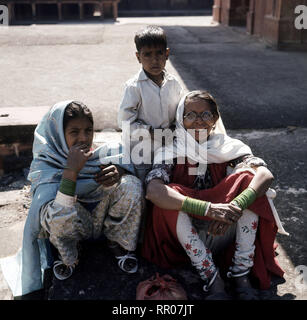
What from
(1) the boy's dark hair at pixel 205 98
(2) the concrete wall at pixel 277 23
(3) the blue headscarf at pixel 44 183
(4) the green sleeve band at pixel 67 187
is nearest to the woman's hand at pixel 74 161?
(4) the green sleeve band at pixel 67 187

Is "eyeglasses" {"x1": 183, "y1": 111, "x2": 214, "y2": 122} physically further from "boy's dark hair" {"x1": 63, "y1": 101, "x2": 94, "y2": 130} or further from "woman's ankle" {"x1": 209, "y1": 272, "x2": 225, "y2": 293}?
"woman's ankle" {"x1": 209, "y1": 272, "x2": 225, "y2": 293}

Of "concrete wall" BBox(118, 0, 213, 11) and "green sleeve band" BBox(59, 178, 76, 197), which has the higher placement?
"concrete wall" BBox(118, 0, 213, 11)

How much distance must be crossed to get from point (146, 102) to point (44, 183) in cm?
92

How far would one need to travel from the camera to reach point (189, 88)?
6.20 metres

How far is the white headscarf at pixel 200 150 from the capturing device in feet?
8.38

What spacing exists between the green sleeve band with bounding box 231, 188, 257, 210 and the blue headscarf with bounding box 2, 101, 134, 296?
0.81 meters

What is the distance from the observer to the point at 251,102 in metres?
5.61

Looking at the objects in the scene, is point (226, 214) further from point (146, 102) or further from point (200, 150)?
point (146, 102)

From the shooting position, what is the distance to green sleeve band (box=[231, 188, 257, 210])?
7.33 feet

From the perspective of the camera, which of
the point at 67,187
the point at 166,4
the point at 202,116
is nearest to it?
the point at 67,187

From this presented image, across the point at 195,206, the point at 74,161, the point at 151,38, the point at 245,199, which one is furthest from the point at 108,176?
the point at 151,38

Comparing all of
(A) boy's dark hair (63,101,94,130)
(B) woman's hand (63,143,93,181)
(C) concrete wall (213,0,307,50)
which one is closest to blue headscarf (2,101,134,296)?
(A) boy's dark hair (63,101,94,130)

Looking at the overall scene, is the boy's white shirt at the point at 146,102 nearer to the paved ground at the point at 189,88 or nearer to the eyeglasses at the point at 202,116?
the eyeglasses at the point at 202,116

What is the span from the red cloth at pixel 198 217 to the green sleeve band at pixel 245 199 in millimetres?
66
